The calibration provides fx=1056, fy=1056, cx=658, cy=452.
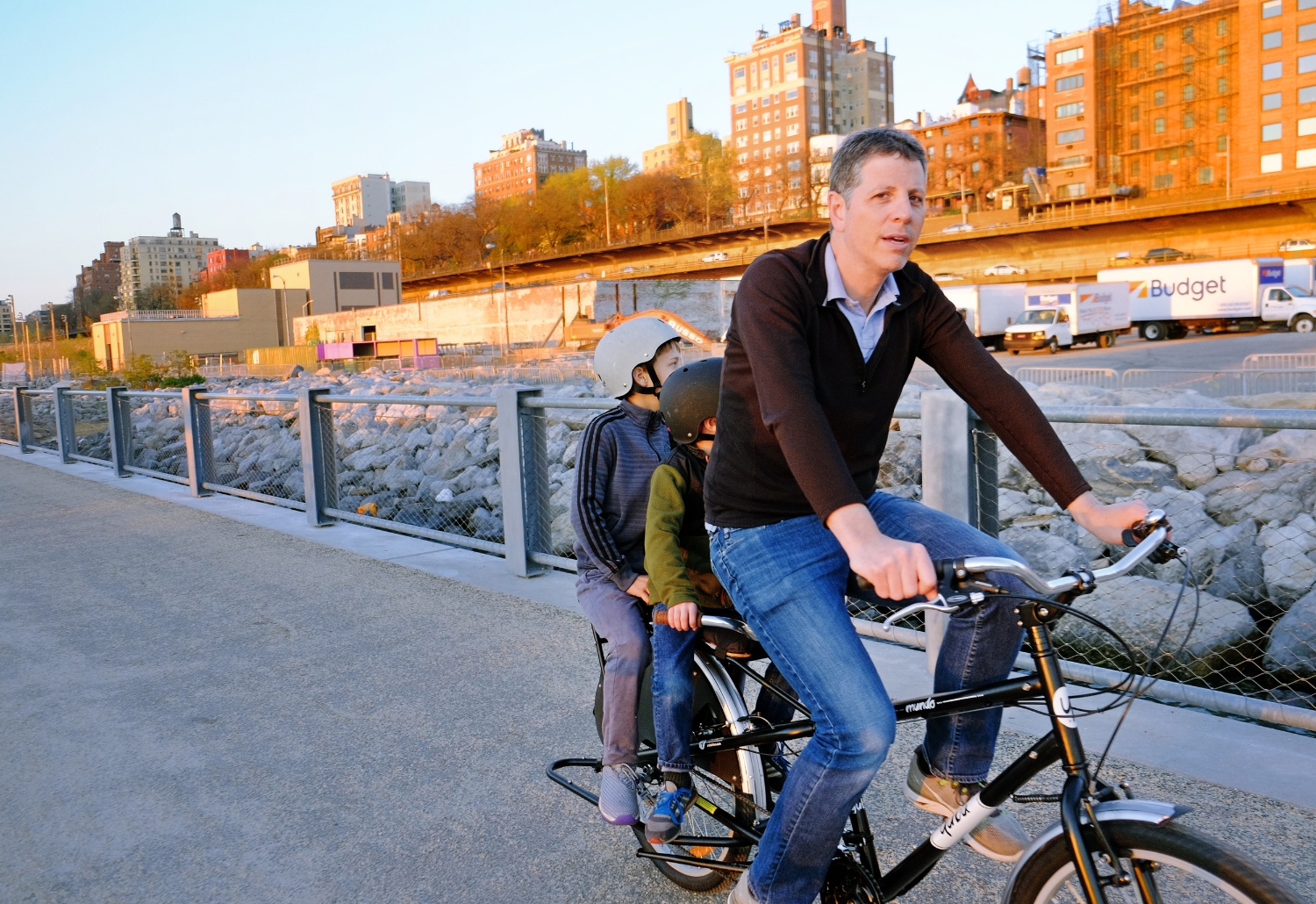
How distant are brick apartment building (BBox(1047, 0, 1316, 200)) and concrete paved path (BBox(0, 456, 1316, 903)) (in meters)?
85.2

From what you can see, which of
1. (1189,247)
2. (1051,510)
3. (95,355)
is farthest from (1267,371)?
(95,355)

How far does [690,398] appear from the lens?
9.19 ft

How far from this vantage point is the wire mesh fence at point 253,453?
12.1 m

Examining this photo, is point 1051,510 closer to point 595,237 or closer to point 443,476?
point 443,476

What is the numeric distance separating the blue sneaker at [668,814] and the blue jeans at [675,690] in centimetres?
6

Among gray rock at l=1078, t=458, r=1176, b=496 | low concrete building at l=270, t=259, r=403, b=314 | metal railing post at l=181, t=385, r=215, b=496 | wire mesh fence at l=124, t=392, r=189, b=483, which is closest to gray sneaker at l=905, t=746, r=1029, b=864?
gray rock at l=1078, t=458, r=1176, b=496

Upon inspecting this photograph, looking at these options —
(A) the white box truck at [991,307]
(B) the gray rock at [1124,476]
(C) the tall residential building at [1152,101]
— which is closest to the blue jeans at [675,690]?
(B) the gray rock at [1124,476]

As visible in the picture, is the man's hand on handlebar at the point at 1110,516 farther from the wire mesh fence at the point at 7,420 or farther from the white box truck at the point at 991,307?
the white box truck at the point at 991,307

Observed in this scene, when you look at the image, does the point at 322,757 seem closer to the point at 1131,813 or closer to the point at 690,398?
the point at 690,398

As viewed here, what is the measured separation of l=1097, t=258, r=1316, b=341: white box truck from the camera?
40.4 metres

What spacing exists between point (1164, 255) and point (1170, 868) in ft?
250

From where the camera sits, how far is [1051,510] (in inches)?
365

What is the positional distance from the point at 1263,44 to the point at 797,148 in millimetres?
86983

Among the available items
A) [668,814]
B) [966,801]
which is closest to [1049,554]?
[668,814]
